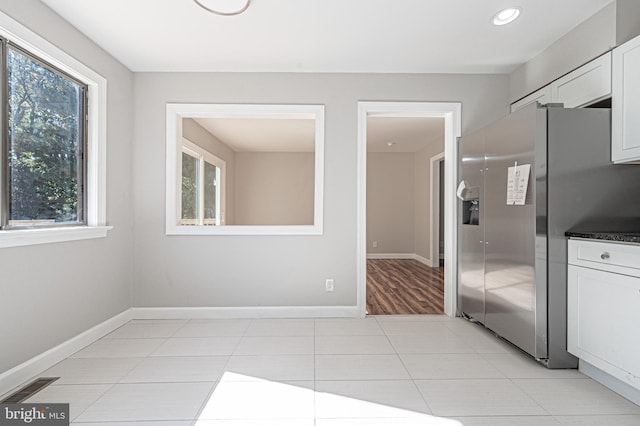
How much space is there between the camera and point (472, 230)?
3189mm

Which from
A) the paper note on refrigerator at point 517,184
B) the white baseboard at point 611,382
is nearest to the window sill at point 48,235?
the paper note on refrigerator at point 517,184

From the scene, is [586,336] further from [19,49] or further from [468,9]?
[19,49]

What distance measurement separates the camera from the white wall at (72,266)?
2090mm

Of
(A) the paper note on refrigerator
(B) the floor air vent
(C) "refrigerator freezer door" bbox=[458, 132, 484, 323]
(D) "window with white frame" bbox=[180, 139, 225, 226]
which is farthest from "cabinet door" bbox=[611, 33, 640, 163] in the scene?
(D) "window with white frame" bbox=[180, 139, 225, 226]

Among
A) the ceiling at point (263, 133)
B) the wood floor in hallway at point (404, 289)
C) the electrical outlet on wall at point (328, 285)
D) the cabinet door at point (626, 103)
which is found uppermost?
the ceiling at point (263, 133)

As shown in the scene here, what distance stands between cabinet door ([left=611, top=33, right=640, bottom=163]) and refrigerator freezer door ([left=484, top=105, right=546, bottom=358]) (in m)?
0.43

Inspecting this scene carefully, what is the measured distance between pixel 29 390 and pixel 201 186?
4145 millimetres

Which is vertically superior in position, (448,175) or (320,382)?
(448,175)

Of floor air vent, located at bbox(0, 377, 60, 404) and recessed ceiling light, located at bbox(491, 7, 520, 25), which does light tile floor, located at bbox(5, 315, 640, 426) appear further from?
recessed ceiling light, located at bbox(491, 7, 520, 25)

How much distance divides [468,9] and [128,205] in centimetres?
327

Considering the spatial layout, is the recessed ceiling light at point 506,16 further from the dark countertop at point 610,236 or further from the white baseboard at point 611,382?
the white baseboard at point 611,382

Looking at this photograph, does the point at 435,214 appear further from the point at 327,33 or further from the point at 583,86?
the point at 327,33

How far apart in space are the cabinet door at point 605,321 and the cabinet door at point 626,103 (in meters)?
0.76

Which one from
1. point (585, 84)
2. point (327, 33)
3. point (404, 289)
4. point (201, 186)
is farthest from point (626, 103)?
point (201, 186)
